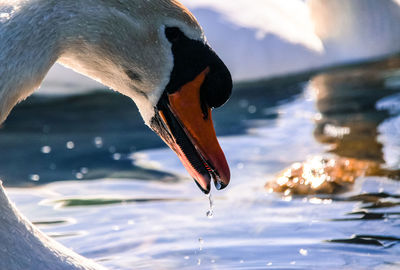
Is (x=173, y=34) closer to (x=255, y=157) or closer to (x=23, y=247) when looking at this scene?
(x=23, y=247)

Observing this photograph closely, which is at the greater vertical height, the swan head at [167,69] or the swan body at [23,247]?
the swan head at [167,69]

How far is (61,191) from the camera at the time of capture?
17.4ft

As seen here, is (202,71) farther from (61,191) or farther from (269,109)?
(269,109)

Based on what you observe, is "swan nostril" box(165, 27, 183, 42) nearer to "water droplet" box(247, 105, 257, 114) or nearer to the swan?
the swan

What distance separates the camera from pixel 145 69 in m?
2.92

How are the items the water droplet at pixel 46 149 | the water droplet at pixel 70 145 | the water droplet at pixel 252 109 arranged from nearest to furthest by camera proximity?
the water droplet at pixel 46 149
the water droplet at pixel 70 145
the water droplet at pixel 252 109

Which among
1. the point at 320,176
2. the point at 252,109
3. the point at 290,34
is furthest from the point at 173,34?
the point at 290,34

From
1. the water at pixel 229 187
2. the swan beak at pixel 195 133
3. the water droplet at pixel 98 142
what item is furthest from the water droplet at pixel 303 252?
the water droplet at pixel 98 142

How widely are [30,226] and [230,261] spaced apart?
1.25m

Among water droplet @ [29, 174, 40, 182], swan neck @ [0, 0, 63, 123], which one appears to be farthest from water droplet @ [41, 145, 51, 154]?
swan neck @ [0, 0, 63, 123]

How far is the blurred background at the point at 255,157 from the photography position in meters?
4.27

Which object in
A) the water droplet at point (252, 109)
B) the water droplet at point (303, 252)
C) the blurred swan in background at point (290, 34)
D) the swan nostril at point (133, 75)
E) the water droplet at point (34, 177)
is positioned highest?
the blurred swan in background at point (290, 34)

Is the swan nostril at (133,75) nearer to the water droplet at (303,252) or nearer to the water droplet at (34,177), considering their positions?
the water droplet at (303,252)

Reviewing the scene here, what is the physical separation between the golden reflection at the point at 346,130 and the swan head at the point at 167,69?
2.21 m
